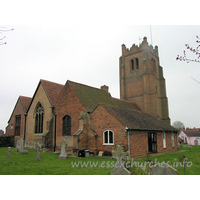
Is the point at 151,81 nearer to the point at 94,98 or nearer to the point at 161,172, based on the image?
the point at 94,98

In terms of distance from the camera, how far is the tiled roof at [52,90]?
27.1m

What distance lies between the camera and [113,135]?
58.9ft

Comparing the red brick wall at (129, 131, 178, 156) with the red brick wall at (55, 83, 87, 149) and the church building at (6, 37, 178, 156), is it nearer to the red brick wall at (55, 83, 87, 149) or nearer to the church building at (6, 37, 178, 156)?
the church building at (6, 37, 178, 156)

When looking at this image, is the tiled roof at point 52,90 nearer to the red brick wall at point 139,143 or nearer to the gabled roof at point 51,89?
the gabled roof at point 51,89

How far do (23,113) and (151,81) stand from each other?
27.6 m

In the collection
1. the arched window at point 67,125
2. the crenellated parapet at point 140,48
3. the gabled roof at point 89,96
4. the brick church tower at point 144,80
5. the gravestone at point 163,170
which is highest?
the crenellated parapet at point 140,48

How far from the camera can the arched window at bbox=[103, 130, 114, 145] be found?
18.2 m

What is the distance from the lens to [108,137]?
60.2 ft

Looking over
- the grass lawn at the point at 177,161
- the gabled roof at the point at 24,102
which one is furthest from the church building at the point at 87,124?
the grass lawn at the point at 177,161

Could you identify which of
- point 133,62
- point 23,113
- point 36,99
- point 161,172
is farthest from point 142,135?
point 133,62

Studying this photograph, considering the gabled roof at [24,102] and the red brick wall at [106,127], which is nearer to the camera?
the red brick wall at [106,127]

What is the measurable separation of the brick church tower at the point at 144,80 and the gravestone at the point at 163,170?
31.3 metres

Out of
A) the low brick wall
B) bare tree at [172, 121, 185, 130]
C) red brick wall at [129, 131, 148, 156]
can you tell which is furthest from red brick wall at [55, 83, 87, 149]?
bare tree at [172, 121, 185, 130]

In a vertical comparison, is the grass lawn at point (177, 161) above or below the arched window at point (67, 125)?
below
